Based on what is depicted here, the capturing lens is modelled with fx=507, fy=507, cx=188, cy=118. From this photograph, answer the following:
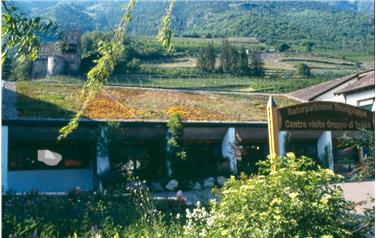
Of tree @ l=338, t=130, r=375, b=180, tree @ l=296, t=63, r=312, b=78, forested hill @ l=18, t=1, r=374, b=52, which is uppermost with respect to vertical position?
forested hill @ l=18, t=1, r=374, b=52

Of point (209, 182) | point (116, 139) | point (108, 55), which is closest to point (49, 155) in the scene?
point (116, 139)

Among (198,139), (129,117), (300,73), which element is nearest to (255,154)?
(198,139)

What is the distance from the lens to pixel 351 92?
2592 centimetres

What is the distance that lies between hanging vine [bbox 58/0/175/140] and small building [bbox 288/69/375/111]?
22336 mm

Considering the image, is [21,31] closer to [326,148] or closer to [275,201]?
[275,201]

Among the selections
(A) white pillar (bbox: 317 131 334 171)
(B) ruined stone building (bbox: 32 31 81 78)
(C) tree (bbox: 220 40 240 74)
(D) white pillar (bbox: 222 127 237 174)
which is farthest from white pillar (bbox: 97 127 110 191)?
(C) tree (bbox: 220 40 240 74)

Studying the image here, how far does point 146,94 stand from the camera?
23.7m

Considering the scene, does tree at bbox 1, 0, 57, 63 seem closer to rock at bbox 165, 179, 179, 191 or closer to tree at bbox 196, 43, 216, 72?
rock at bbox 165, 179, 179, 191

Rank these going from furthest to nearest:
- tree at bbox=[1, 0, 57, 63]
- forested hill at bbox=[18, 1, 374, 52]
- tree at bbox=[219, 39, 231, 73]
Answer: forested hill at bbox=[18, 1, 374, 52] → tree at bbox=[219, 39, 231, 73] → tree at bbox=[1, 0, 57, 63]

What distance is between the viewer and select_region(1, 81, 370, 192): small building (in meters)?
17.9

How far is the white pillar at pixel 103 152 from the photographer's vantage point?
1784 centimetres

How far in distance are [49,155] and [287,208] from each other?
610 inches

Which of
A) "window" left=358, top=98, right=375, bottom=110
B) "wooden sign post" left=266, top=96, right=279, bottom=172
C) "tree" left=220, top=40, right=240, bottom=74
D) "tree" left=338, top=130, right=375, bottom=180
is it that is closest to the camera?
"tree" left=338, top=130, right=375, bottom=180

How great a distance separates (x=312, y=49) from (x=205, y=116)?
62740mm
